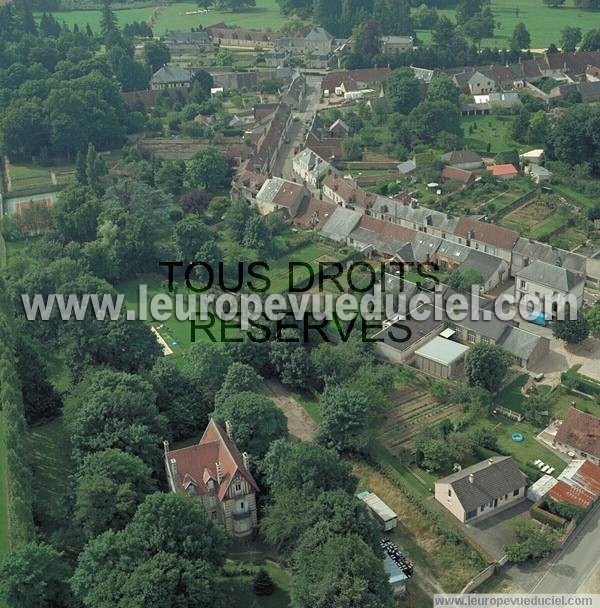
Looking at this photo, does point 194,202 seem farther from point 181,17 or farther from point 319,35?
point 181,17

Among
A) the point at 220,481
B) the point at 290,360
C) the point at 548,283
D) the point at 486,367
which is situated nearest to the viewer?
the point at 220,481

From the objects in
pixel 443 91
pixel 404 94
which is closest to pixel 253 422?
pixel 404 94

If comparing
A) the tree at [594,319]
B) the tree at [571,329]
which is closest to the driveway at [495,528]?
the tree at [571,329]

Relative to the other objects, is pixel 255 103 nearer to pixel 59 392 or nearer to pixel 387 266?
pixel 387 266

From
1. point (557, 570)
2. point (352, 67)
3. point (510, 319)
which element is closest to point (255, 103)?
point (352, 67)

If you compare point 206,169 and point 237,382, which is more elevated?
point 206,169

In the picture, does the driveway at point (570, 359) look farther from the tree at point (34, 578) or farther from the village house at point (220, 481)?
the tree at point (34, 578)

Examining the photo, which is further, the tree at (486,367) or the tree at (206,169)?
the tree at (206,169)
